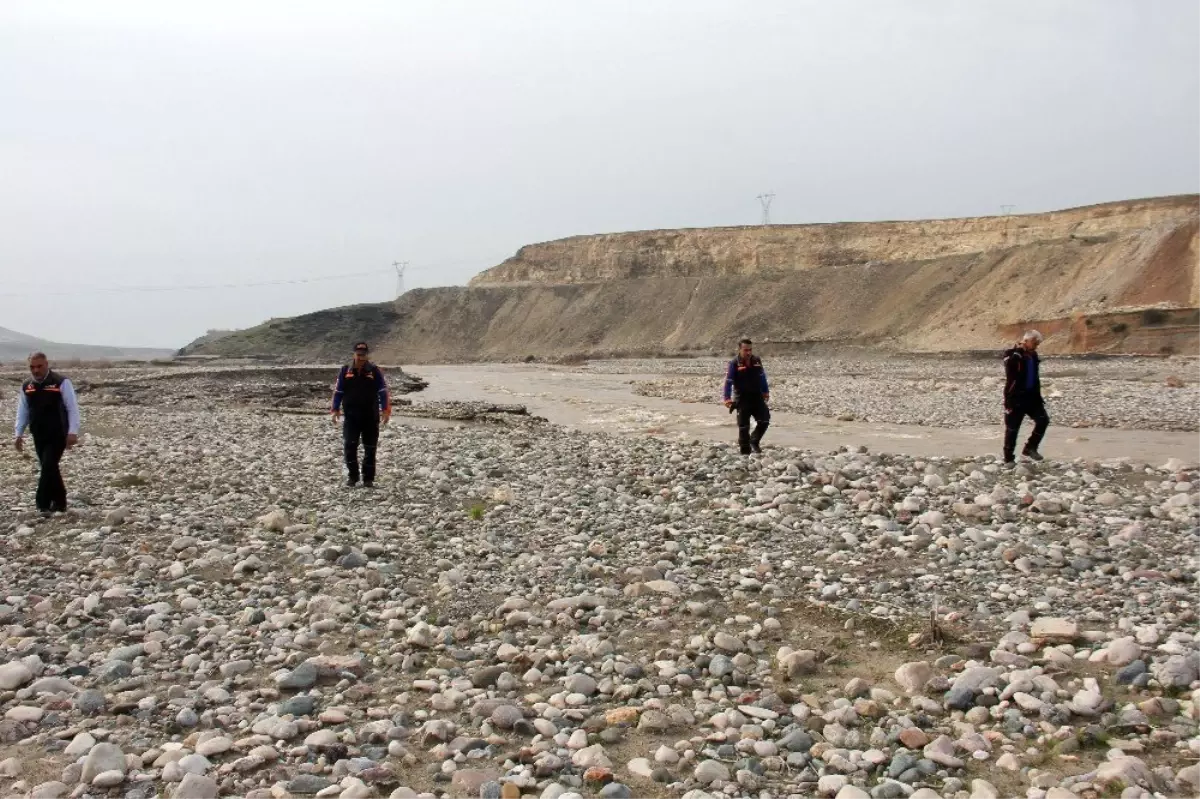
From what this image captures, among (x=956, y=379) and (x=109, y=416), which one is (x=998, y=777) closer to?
(x=109, y=416)

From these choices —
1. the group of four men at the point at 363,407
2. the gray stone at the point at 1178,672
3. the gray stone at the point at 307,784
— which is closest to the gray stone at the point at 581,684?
the gray stone at the point at 307,784

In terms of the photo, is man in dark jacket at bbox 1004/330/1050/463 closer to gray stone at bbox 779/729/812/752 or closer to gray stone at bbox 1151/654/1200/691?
gray stone at bbox 1151/654/1200/691

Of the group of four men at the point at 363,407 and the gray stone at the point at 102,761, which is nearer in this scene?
the gray stone at the point at 102,761

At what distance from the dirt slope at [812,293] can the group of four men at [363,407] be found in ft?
130

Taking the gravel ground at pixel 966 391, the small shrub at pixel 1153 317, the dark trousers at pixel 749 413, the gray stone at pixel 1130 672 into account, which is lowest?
the gray stone at pixel 1130 672

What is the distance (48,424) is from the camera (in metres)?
9.86

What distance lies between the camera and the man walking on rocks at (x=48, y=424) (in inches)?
388

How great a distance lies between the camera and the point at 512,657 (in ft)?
19.3

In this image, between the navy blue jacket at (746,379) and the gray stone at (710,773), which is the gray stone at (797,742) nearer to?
the gray stone at (710,773)

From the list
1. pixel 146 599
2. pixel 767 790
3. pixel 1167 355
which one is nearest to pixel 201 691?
pixel 146 599

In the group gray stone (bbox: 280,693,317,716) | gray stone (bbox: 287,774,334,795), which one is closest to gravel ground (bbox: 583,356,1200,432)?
gray stone (bbox: 280,693,317,716)

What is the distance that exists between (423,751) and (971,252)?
3294 inches

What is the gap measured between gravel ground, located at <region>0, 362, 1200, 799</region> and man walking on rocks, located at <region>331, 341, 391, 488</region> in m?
0.68

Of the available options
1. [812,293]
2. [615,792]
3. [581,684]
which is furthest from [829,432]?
[812,293]
